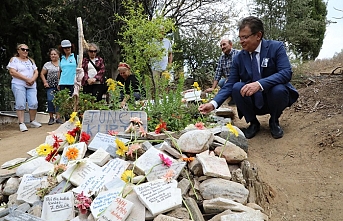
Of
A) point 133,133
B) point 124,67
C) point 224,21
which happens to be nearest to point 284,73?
point 133,133

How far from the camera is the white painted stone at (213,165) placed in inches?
97.8

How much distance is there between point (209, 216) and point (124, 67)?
310 cm

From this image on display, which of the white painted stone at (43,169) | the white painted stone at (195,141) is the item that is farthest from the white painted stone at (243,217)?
the white painted stone at (43,169)

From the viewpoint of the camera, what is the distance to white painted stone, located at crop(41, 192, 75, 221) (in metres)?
2.31

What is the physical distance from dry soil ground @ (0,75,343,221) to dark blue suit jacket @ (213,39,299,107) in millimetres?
437

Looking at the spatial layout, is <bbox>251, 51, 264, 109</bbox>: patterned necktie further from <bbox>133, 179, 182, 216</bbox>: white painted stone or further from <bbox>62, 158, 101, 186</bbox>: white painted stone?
<bbox>62, 158, 101, 186</bbox>: white painted stone

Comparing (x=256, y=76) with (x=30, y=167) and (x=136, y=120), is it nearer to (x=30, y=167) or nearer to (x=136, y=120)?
(x=136, y=120)

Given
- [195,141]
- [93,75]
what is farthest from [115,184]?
[93,75]

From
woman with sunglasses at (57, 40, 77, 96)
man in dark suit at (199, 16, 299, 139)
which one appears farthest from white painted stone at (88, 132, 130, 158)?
woman with sunglasses at (57, 40, 77, 96)

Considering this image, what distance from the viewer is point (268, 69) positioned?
11.5ft

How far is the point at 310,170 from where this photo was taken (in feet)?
9.69

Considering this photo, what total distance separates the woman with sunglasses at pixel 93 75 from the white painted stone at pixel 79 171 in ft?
8.35

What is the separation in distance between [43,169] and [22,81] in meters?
3.49

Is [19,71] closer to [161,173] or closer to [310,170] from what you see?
[161,173]
